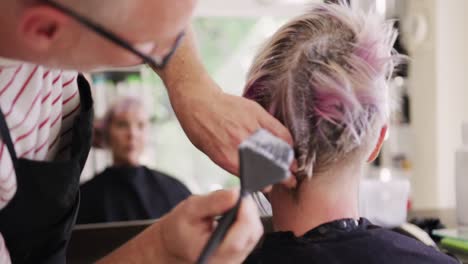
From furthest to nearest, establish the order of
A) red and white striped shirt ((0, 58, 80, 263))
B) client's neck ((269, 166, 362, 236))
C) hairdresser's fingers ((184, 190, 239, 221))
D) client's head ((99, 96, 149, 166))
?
client's head ((99, 96, 149, 166))
client's neck ((269, 166, 362, 236))
red and white striped shirt ((0, 58, 80, 263))
hairdresser's fingers ((184, 190, 239, 221))

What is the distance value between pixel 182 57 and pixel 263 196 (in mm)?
354

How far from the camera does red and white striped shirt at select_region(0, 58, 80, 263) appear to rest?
76 cm

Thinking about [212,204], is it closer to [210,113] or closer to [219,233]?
[219,233]

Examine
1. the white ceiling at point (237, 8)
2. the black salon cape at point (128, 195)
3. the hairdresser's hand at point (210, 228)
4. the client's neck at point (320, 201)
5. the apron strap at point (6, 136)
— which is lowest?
the black salon cape at point (128, 195)

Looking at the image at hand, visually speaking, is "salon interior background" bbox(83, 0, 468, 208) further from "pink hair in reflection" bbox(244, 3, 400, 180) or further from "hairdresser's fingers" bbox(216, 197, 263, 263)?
"hairdresser's fingers" bbox(216, 197, 263, 263)

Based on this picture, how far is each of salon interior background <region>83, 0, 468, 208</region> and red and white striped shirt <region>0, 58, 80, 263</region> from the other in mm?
1929

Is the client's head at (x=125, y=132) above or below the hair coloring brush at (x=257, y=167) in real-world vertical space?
below

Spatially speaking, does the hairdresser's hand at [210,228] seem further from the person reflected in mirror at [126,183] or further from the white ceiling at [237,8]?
the white ceiling at [237,8]

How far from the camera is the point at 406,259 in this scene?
102 centimetres

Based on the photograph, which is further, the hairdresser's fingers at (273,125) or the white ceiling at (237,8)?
the white ceiling at (237,8)

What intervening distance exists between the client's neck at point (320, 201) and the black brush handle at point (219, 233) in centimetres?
39

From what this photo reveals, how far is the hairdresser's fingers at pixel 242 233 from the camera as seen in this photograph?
643mm

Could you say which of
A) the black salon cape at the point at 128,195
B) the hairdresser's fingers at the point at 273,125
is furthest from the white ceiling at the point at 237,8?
the hairdresser's fingers at the point at 273,125

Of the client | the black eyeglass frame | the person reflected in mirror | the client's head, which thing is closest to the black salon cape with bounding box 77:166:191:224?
the person reflected in mirror
